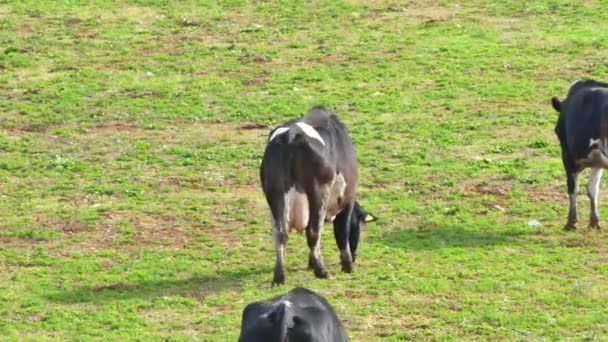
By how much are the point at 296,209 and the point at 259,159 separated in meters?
6.25

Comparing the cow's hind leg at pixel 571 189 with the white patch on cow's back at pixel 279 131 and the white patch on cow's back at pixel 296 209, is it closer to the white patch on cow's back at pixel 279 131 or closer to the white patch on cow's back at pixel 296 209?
the white patch on cow's back at pixel 296 209

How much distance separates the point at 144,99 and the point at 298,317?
52.7 feet

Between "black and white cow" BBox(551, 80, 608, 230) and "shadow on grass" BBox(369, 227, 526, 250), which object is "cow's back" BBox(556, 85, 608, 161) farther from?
"shadow on grass" BBox(369, 227, 526, 250)

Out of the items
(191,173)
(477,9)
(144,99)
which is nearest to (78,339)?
(191,173)

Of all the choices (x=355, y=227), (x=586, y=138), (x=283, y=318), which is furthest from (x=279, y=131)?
(x=283, y=318)

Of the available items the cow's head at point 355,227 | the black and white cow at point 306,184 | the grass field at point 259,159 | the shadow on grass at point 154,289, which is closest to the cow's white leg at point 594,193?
the grass field at point 259,159

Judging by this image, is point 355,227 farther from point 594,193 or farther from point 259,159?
point 259,159

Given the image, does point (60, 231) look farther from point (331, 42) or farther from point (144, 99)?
point (331, 42)

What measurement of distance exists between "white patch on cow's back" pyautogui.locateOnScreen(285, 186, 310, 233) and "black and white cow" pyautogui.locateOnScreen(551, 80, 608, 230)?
450 cm

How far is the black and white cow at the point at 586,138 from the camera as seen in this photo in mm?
20625

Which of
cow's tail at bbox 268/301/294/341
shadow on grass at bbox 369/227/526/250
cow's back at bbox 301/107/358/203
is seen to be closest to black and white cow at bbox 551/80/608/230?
shadow on grass at bbox 369/227/526/250

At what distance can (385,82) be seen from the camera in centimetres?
2952

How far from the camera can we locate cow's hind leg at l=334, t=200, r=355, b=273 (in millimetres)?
18844

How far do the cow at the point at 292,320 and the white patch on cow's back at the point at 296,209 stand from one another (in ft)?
15.9
